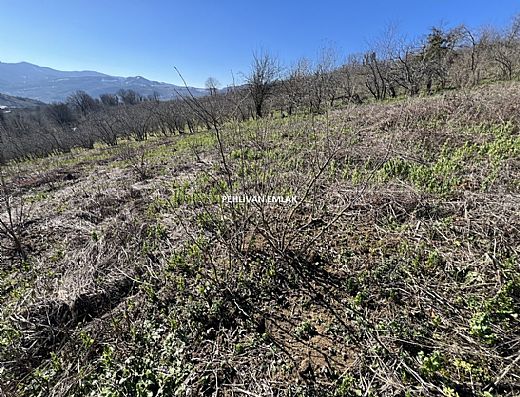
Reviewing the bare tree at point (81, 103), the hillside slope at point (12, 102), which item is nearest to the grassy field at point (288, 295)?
the bare tree at point (81, 103)

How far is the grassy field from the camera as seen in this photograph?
158 cm

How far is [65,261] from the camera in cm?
290

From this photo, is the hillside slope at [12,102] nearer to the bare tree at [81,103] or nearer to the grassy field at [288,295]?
the bare tree at [81,103]

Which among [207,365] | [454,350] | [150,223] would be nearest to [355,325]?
[454,350]

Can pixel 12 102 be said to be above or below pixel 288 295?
above

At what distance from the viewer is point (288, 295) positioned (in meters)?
2.21

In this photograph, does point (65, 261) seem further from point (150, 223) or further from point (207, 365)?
Answer: point (207, 365)

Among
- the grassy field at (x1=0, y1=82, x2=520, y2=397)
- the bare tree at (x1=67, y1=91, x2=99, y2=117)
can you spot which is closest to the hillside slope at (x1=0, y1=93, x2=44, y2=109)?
the bare tree at (x1=67, y1=91, x2=99, y2=117)

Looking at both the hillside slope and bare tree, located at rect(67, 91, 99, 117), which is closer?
bare tree, located at rect(67, 91, 99, 117)

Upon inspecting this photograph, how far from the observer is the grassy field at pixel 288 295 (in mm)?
1585

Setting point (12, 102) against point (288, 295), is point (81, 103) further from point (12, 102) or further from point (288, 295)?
point (288, 295)

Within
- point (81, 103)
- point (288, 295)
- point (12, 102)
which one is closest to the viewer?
point (288, 295)

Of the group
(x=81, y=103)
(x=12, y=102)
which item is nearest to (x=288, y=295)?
(x=81, y=103)

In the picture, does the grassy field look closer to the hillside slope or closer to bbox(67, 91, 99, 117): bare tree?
bbox(67, 91, 99, 117): bare tree
